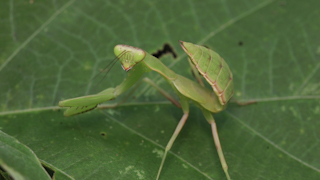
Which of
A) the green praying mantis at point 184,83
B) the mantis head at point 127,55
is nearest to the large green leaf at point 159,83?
the green praying mantis at point 184,83

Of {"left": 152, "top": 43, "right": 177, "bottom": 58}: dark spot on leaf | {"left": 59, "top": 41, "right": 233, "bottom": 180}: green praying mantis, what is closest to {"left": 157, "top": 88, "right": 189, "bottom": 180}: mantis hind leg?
{"left": 59, "top": 41, "right": 233, "bottom": 180}: green praying mantis

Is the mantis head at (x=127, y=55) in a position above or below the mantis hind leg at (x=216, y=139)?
above

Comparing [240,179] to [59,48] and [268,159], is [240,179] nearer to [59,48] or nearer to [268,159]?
[268,159]

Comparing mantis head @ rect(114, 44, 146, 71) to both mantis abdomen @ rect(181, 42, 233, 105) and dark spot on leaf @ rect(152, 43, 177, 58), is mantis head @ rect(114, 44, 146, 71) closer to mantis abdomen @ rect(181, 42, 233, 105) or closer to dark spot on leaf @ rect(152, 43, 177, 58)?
mantis abdomen @ rect(181, 42, 233, 105)

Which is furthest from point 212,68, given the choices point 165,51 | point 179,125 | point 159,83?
point 165,51

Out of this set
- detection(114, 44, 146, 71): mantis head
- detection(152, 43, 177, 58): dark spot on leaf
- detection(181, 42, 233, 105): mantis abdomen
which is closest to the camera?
detection(114, 44, 146, 71): mantis head

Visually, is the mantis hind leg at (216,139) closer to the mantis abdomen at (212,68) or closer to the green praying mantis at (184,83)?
the green praying mantis at (184,83)
